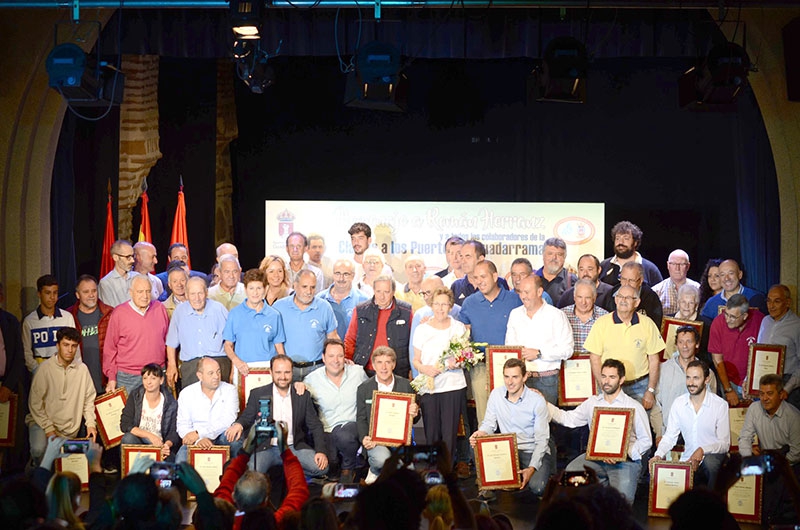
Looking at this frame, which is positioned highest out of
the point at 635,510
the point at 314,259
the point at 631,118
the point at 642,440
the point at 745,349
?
the point at 631,118

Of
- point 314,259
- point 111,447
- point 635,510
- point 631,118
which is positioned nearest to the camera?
point 635,510

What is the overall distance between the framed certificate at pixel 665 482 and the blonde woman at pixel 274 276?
3.45 metres

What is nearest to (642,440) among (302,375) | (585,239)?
(302,375)

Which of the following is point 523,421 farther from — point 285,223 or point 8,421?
point 285,223

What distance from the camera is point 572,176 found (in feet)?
37.3

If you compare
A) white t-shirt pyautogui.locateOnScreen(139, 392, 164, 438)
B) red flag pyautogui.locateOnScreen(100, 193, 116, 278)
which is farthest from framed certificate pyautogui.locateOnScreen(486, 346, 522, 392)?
red flag pyautogui.locateOnScreen(100, 193, 116, 278)

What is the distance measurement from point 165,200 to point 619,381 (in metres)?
6.12

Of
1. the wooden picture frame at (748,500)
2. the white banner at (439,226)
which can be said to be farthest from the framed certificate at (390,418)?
the white banner at (439,226)

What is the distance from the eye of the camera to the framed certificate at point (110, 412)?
7797 mm

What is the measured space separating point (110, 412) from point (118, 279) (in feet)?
4.65

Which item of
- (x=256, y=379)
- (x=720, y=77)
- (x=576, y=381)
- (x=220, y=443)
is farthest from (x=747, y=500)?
(x=220, y=443)

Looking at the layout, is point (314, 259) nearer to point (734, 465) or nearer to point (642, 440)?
point (642, 440)

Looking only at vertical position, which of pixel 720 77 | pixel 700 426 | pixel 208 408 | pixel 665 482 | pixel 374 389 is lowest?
pixel 665 482

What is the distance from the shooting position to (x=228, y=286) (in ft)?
28.1
